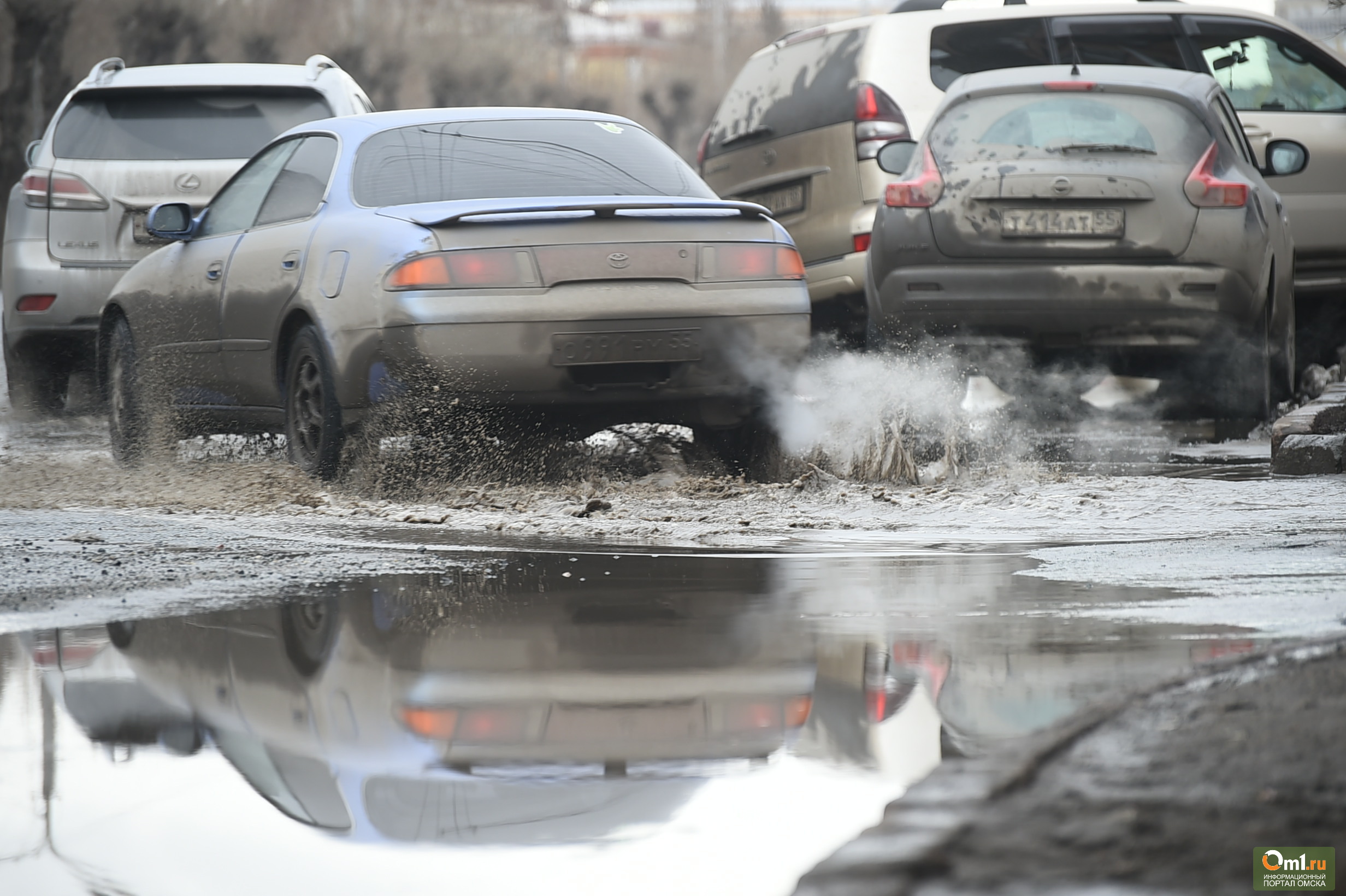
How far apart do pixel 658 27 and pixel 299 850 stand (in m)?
93.0

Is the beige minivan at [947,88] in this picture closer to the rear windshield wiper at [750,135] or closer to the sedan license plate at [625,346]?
the rear windshield wiper at [750,135]

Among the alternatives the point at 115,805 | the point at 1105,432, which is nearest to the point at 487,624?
the point at 115,805

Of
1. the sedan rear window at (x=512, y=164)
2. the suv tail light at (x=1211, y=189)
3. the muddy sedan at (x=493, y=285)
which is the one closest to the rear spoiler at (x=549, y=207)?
the muddy sedan at (x=493, y=285)

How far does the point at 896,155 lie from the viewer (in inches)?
375

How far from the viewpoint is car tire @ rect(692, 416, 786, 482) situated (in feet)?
24.8

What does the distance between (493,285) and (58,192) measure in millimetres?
4425

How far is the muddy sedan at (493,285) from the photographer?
6.73 metres

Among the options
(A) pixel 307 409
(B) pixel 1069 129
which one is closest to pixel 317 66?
(A) pixel 307 409

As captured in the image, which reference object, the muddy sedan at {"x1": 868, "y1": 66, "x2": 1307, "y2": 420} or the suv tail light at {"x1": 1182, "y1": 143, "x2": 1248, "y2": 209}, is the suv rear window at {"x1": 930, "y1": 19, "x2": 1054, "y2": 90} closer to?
the muddy sedan at {"x1": 868, "y1": 66, "x2": 1307, "y2": 420}

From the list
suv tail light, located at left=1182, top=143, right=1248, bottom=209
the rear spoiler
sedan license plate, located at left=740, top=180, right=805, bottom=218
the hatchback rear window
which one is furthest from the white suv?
suv tail light, located at left=1182, top=143, right=1248, bottom=209

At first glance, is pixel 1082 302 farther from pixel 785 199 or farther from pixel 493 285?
pixel 493 285

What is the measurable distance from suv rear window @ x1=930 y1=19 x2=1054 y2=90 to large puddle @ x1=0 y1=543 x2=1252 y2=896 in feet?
19.6

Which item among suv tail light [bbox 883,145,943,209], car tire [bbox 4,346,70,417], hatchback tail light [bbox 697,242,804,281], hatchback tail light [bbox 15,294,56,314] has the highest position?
suv tail light [bbox 883,145,943,209]

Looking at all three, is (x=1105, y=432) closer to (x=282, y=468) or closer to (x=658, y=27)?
(x=282, y=468)
